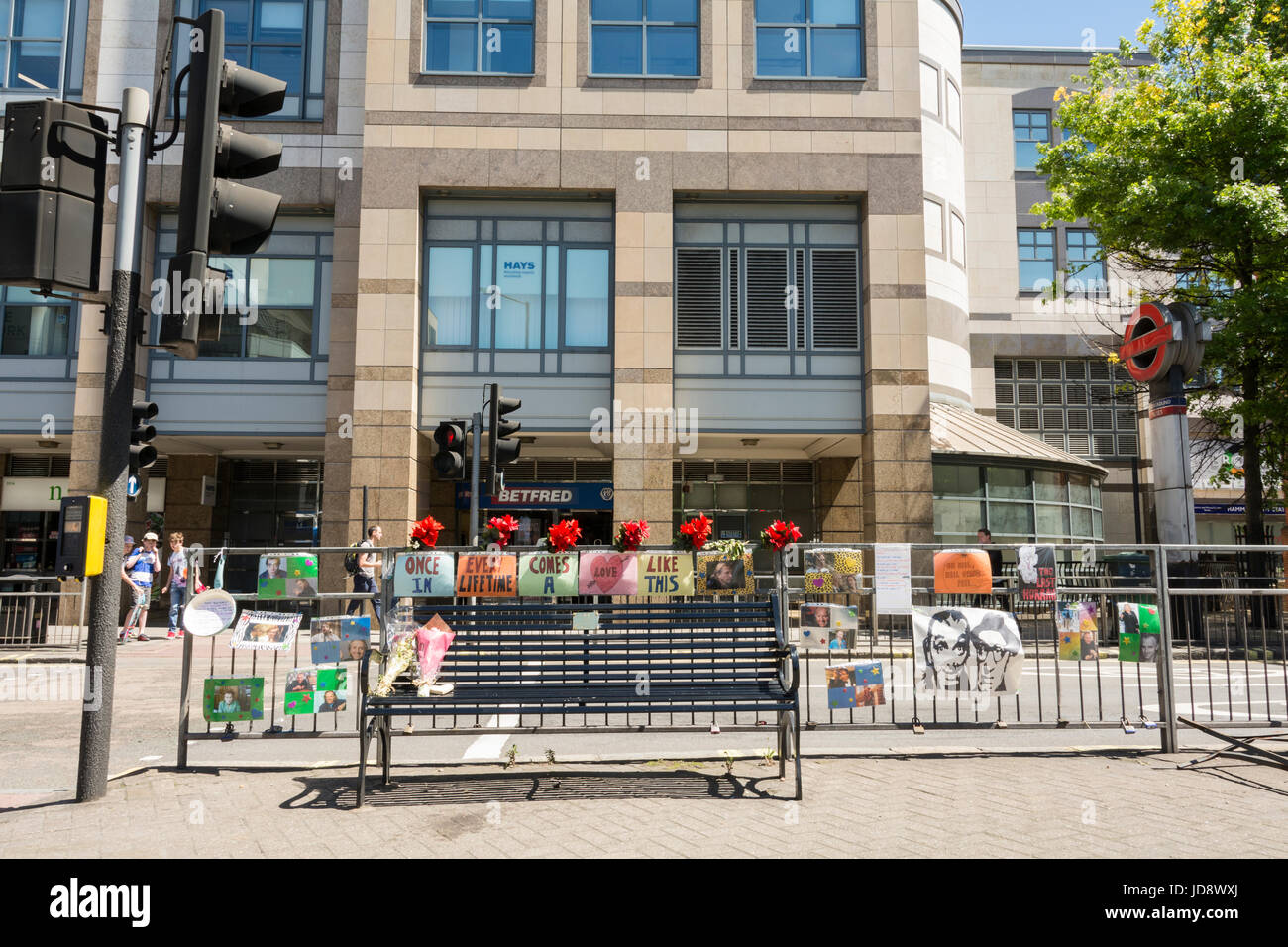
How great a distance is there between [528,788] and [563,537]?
6.03 ft

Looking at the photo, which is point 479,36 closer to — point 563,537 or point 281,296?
point 281,296

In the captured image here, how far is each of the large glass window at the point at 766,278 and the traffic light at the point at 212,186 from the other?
14.1 meters

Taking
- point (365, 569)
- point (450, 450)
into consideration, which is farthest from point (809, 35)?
point (365, 569)

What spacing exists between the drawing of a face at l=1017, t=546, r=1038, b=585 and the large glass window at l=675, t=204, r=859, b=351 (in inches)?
493

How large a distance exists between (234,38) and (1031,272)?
26046 mm

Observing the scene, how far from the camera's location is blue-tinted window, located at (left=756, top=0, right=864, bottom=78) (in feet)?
64.0

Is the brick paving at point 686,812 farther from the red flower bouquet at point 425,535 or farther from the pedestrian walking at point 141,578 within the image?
the pedestrian walking at point 141,578

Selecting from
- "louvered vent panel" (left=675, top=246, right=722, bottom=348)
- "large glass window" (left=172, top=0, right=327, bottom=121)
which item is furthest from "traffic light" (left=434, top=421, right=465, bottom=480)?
"large glass window" (left=172, top=0, right=327, bottom=121)

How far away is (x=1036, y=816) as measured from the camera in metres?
5.31

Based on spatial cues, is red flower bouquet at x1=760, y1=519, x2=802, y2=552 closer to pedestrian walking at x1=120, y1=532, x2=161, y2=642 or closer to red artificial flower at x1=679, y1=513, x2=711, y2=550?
red artificial flower at x1=679, y1=513, x2=711, y2=550

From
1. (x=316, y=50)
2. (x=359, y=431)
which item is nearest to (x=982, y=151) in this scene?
(x=316, y=50)

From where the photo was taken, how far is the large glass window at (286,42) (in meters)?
19.8

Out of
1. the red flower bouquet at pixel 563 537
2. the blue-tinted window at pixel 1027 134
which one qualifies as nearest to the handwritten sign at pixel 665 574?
the red flower bouquet at pixel 563 537
